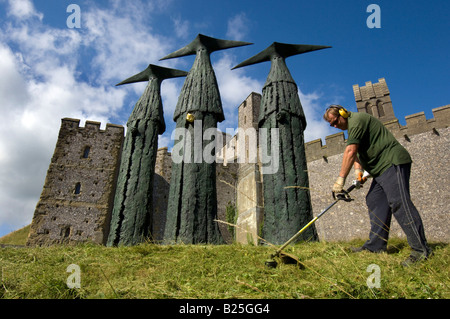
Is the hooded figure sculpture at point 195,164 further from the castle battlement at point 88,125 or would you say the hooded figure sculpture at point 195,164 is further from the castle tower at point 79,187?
the castle battlement at point 88,125

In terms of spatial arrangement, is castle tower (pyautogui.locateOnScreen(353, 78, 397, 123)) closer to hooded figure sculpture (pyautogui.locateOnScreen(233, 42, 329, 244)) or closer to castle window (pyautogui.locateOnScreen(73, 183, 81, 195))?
castle window (pyautogui.locateOnScreen(73, 183, 81, 195))

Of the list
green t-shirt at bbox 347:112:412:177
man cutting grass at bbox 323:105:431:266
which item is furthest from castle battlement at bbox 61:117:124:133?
green t-shirt at bbox 347:112:412:177

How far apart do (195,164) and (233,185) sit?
8.61 m

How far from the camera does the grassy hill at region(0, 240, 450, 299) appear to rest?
7.91 ft

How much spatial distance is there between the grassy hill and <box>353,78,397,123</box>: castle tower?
34.4 metres

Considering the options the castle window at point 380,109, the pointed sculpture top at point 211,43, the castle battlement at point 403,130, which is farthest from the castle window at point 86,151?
the castle window at point 380,109

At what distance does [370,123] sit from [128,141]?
4.38 metres

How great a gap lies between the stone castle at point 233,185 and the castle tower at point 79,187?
42 millimetres

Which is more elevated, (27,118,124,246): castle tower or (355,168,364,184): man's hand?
(27,118,124,246): castle tower

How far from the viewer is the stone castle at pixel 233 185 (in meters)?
13.5

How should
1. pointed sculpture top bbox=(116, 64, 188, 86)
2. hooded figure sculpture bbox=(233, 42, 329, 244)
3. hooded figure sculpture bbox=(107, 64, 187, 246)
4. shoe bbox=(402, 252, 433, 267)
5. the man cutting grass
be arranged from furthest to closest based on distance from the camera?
1. pointed sculpture top bbox=(116, 64, 188, 86)
2. hooded figure sculpture bbox=(107, 64, 187, 246)
3. hooded figure sculpture bbox=(233, 42, 329, 244)
4. the man cutting grass
5. shoe bbox=(402, 252, 433, 267)

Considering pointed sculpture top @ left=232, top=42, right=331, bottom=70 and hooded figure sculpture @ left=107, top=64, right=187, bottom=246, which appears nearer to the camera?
hooded figure sculpture @ left=107, top=64, right=187, bottom=246

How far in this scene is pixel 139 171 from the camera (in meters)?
5.99
